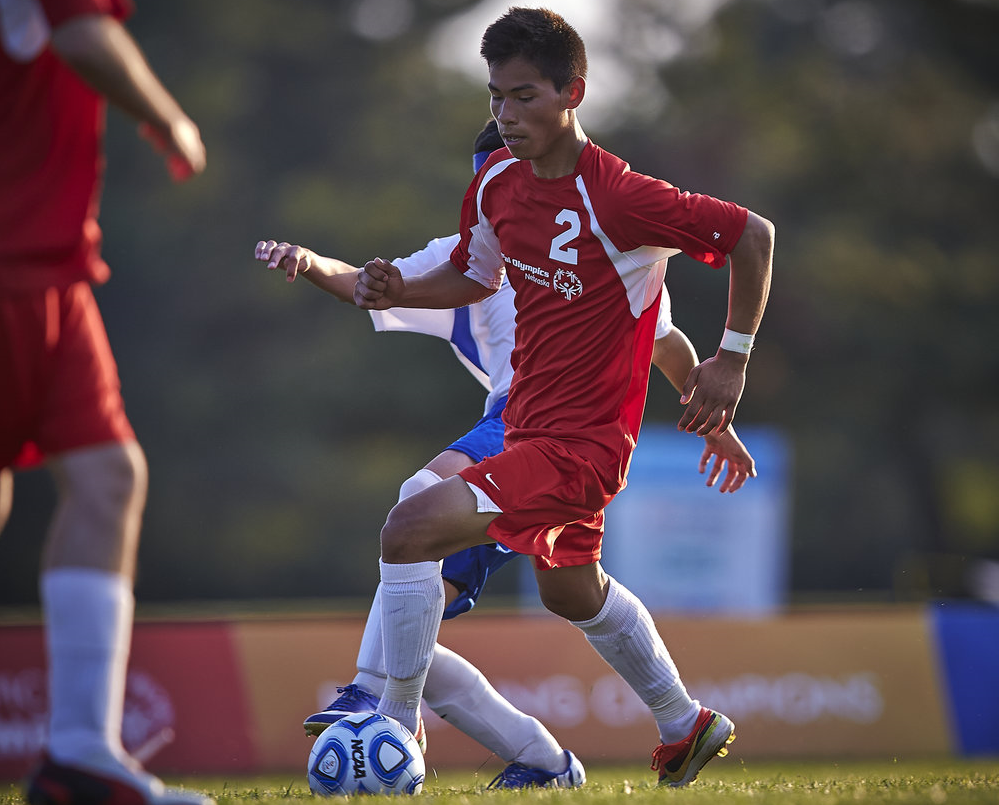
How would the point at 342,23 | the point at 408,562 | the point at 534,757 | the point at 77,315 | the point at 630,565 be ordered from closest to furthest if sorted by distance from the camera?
the point at 77,315
the point at 408,562
the point at 534,757
the point at 630,565
the point at 342,23

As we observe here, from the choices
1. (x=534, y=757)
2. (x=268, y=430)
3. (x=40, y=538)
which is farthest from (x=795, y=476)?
(x=534, y=757)

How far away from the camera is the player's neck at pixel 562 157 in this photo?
4492 millimetres

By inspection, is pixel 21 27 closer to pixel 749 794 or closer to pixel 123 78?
pixel 123 78

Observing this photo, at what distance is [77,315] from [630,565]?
46.2 feet

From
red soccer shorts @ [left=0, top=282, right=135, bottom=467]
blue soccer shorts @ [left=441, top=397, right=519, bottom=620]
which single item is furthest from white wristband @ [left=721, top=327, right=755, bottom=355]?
red soccer shorts @ [left=0, top=282, right=135, bottom=467]

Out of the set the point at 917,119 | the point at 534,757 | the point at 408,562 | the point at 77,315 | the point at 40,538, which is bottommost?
the point at 40,538

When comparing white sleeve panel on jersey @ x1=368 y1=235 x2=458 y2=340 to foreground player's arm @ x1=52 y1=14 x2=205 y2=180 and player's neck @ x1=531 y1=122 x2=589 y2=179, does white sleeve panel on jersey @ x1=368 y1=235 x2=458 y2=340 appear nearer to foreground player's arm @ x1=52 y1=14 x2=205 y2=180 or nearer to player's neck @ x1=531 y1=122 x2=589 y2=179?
player's neck @ x1=531 y1=122 x2=589 y2=179

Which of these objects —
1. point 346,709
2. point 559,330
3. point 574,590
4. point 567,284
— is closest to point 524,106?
point 567,284

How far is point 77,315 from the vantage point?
3.28 m

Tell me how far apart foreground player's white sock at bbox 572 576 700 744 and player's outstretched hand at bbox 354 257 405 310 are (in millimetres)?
1302

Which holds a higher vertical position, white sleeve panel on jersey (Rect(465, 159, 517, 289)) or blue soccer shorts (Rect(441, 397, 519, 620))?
white sleeve panel on jersey (Rect(465, 159, 517, 289))

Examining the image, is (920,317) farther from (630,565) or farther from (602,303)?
(602,303)

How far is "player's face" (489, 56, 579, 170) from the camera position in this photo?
4363 mm

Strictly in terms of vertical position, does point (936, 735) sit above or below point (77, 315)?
below
